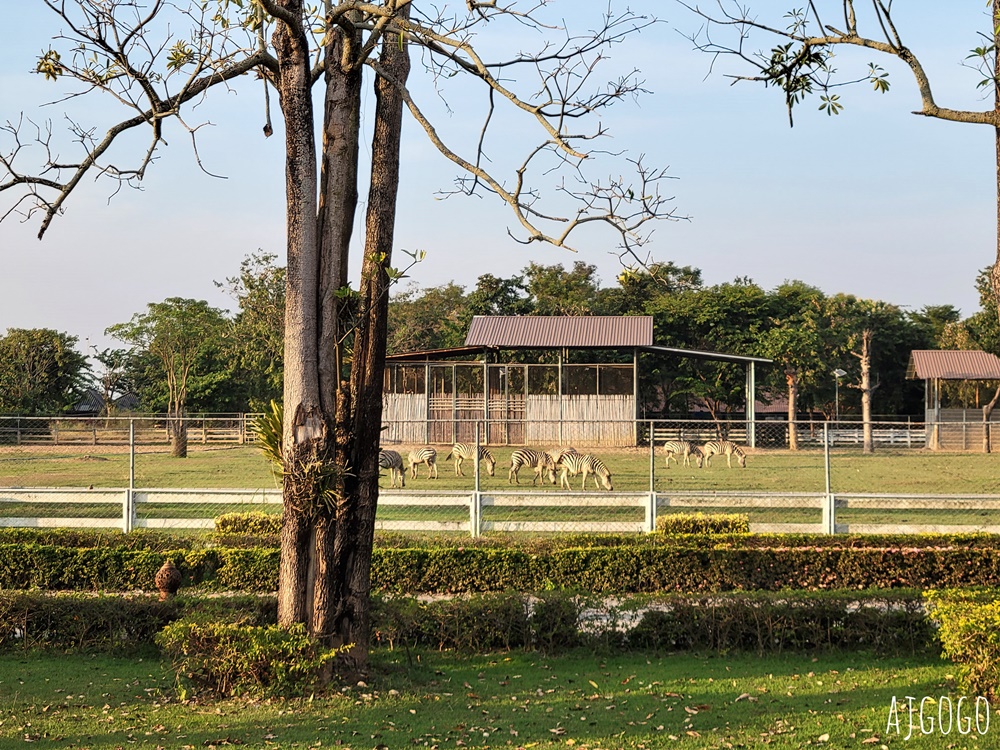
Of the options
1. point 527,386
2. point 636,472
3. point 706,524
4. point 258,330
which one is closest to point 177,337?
point 258,330

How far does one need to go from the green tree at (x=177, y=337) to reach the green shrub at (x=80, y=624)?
122 ft

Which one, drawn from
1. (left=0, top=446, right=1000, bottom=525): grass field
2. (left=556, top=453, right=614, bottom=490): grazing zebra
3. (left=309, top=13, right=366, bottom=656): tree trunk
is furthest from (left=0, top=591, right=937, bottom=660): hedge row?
(left=556, top=453, right=614, bottom=490): grazing zebra

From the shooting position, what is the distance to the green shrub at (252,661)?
757 cm

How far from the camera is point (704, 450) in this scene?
92.7 feet

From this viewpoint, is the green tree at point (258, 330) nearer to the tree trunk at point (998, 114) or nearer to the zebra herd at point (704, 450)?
the zebra herd at point (704, 450)

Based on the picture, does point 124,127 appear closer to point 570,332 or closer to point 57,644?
point 57,644

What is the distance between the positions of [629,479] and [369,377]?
17.2 meters

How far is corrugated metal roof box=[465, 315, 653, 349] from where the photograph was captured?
35.2 m

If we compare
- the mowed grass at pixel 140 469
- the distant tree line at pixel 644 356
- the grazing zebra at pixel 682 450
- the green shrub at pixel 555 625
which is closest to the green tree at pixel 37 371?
the distant tree line at pixel 644 356

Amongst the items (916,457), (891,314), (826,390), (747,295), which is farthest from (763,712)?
(891,314)

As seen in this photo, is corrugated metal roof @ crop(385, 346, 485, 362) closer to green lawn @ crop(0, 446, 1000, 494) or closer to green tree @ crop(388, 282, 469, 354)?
green lawn @ crop(0, 446, 1000, 494)

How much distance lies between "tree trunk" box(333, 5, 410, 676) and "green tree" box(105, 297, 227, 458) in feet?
130

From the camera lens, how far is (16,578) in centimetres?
1278

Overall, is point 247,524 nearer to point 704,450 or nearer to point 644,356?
point 704,450
